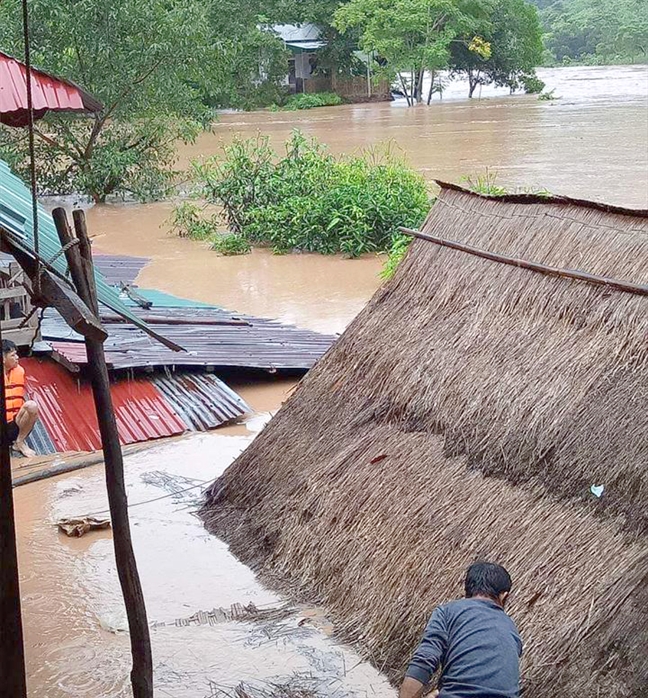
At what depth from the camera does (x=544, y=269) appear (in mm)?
6094

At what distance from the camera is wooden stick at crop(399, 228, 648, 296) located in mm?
5519

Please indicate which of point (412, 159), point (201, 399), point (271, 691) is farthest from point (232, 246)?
point (271, 691)

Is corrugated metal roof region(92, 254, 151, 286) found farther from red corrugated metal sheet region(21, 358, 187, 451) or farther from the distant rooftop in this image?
the distant rooftop

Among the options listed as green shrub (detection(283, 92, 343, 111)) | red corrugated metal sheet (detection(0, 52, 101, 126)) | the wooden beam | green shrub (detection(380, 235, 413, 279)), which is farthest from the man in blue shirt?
green shrub (detection(283, 92, 343, 111))

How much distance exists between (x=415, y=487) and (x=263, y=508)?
1.48m

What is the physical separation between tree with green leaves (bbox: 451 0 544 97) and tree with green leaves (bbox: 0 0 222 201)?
2513cm

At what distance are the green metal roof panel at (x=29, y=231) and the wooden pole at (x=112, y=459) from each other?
0.37 ft

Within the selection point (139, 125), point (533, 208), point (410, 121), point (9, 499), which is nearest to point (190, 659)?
point (9, 499)

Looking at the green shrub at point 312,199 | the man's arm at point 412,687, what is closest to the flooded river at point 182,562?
the green shrub at point 312,199

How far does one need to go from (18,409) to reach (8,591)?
4.70 metres

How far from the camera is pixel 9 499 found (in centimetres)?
429

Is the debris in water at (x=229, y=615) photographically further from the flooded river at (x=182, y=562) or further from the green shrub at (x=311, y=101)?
the green shrub at (x=311, y=101)

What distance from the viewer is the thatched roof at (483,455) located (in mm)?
4785

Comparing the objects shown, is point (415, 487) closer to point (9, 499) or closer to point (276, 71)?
point (9, 499)
